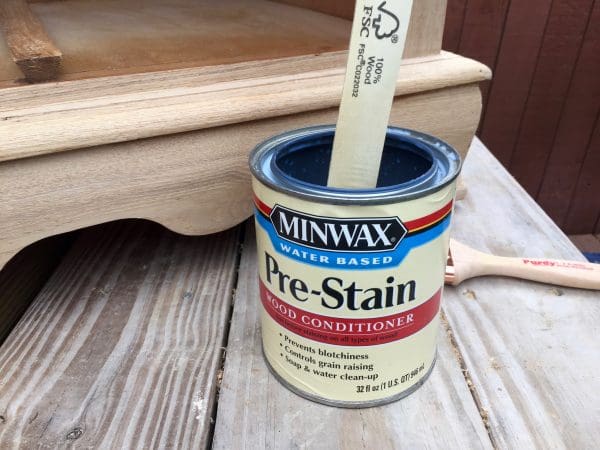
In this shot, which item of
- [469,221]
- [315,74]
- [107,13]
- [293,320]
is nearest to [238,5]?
[107,13]

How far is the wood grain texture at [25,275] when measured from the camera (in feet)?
1.96

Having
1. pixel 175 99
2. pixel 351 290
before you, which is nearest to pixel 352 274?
pixel 351 290

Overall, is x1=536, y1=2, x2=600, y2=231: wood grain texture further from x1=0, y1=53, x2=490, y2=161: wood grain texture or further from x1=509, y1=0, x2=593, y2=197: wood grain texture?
x1=0, y1=53, x2=490, y2=161: wood grain texture

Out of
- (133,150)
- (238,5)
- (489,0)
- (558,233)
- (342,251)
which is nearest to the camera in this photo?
(342,251)

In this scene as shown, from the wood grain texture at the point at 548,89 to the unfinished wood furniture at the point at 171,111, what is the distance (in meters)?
0.72

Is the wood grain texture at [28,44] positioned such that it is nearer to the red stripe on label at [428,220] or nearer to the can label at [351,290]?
the can label at [351,290]

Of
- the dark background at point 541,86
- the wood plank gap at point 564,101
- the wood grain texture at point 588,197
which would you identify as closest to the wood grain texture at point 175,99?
the dark background at point 541,86

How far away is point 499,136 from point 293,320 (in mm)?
1028

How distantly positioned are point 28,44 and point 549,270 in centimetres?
53

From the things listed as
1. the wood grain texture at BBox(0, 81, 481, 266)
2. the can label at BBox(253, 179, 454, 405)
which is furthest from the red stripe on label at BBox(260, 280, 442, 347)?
the wood grain texture at BBox(0, 81, 481, 266)

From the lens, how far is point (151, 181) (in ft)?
1.57

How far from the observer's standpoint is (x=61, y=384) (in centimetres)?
44

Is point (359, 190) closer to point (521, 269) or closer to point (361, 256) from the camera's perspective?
point (361, 256)

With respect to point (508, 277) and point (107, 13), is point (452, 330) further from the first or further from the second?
point (107, 13)
